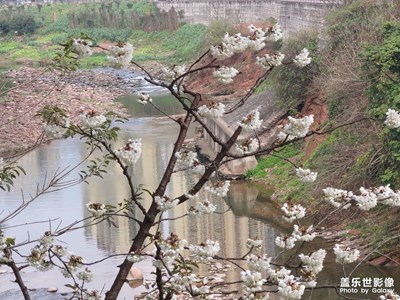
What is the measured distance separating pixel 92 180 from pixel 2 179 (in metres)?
14.5

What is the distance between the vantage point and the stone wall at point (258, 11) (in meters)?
29.1

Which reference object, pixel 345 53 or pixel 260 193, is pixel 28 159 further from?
pixel 345 53

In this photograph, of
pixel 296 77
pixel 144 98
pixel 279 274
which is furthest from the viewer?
pixel 296 77

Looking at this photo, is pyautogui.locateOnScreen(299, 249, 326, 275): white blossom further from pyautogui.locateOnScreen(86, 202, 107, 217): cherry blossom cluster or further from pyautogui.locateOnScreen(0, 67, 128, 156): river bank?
pyautogui.locateOnScreen(0, 67, 128, 156): river bank

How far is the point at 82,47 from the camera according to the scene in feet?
14.3

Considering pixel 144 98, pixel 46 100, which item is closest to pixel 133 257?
pixel 144 98

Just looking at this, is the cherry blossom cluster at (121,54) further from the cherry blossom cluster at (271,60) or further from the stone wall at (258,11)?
the stone wall at (258,11)

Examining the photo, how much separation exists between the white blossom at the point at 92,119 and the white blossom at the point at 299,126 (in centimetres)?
104

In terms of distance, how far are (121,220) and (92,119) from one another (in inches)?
452

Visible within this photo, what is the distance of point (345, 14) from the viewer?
20.8 meters

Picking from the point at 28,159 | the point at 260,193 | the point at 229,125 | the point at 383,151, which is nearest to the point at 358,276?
the point at 383,151

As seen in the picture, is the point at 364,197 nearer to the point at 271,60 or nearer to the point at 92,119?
the point at 271,60

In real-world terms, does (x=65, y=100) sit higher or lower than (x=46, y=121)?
lower

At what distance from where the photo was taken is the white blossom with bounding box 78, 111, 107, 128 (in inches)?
170
